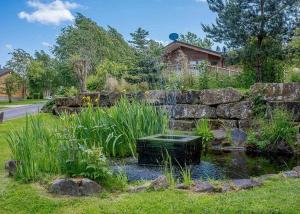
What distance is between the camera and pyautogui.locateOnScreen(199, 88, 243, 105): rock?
10.6 m

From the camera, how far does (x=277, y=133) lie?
828 cm

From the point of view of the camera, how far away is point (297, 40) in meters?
16.0

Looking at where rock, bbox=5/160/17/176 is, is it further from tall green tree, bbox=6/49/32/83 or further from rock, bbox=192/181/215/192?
A: tall green tree, bbox=6/49/32/83

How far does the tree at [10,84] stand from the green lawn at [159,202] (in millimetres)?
35548

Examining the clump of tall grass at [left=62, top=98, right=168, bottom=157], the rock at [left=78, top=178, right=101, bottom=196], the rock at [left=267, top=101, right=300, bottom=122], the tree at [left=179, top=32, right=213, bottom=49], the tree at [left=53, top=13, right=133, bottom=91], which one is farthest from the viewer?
the tree at [left=179, top=32, right=213, bottom=49]

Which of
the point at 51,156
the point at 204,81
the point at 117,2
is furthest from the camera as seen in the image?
the point at 204,81

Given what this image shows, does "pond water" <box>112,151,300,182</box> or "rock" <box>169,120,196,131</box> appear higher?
"rock" <box>169,120,196,131</box>

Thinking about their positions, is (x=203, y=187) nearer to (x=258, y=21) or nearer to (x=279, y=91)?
(x=279, y=91)

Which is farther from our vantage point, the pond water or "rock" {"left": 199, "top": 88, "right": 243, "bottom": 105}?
"rock" {"left": 199, "top": 88, "right": 243, "bottom": 105}

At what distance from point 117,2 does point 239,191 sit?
20.4ft

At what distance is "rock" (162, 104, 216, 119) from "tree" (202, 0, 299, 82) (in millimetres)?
6390

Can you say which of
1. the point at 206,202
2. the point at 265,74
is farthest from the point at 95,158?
the point at 265,74

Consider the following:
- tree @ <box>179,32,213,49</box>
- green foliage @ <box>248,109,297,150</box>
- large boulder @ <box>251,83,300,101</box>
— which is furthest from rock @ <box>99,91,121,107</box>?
tree @ <box>179,32,213,49</box>

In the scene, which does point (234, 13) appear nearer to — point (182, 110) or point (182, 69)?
point (182, 69)
